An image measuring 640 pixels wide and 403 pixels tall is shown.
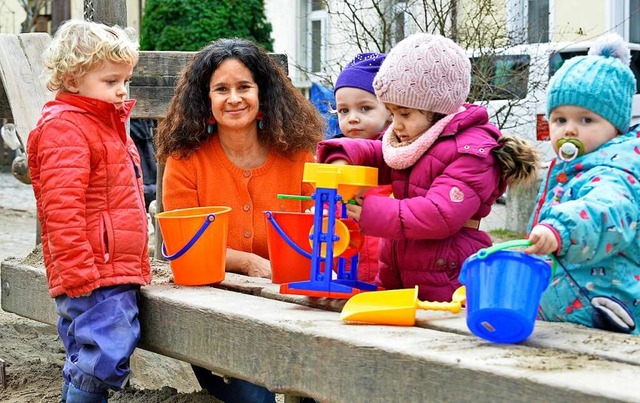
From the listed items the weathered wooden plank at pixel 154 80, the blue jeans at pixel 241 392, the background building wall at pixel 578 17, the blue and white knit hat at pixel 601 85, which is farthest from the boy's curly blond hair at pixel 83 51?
the background building wall at pixel 578 17

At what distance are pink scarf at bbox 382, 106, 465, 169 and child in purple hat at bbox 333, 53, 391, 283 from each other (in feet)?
1.68

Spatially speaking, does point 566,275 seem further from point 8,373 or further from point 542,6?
point 542,6

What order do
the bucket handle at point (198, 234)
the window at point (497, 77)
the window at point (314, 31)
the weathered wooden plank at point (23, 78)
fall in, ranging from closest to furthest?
the bucket handle at point (198, 234) < the weathered wooden plank at point (23, 78) < the window at point (497, 77) < the window at point (314, 31)

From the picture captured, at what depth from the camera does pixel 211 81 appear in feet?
13.2

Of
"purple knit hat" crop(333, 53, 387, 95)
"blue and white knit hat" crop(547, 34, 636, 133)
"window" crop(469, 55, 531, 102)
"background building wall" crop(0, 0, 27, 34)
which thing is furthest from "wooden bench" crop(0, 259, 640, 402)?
"background building wall" crop(0, 0, 27, 34)

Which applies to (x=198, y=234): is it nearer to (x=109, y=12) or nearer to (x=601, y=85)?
(x=601, y=85)

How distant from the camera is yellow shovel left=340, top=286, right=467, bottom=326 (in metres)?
2.82

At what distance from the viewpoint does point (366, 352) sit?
8.52 feet

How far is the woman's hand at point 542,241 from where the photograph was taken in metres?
2.52

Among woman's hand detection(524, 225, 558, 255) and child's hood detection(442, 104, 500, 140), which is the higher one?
child's hood detection(442, 104, 500, 140)

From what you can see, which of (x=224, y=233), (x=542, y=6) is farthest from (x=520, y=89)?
(x=224, y=233)

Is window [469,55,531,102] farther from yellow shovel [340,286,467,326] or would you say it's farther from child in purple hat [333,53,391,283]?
yellow shovel [340,286,467,326]

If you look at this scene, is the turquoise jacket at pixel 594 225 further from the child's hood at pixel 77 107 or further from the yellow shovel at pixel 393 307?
the child's hood at pixel 77 107

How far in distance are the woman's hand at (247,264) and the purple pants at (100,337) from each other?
0.63 m
